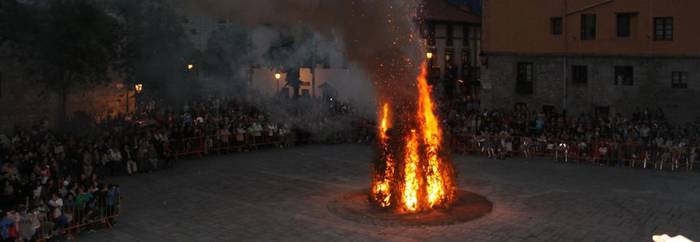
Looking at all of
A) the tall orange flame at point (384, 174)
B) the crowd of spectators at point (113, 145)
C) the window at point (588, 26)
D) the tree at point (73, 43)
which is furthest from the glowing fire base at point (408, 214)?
the window at point (588, 26)

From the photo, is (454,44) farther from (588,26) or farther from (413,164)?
(413,164)

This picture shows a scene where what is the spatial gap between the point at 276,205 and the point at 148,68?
47.6 feet

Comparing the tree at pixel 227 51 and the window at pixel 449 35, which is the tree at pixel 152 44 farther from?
the window at pixel 449 35

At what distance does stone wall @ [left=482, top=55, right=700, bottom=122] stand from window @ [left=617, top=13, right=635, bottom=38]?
3.62 feet

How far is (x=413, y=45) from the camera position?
57.8 feet

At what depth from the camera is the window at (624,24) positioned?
33.6 metres

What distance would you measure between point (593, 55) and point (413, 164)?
19.6 meters

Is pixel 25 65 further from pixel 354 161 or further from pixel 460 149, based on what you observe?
pixel 460 149

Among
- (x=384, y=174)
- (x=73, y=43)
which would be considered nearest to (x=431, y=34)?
(x=73, y=43)

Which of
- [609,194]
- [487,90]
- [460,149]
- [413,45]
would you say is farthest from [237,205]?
[487,90]

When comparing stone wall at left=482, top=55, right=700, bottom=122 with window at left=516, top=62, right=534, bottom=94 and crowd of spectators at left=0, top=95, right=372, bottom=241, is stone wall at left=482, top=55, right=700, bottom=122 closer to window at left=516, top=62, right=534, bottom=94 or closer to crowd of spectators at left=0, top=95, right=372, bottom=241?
window at left=516, top=62, right=534, bottom=94

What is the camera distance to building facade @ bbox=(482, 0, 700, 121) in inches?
1281

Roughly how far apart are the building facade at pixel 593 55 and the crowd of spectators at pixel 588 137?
135 centimetres

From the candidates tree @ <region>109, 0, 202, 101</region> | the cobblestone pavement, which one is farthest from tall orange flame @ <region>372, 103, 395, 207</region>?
tree @ <region>109, 0, 202, 101</region>
